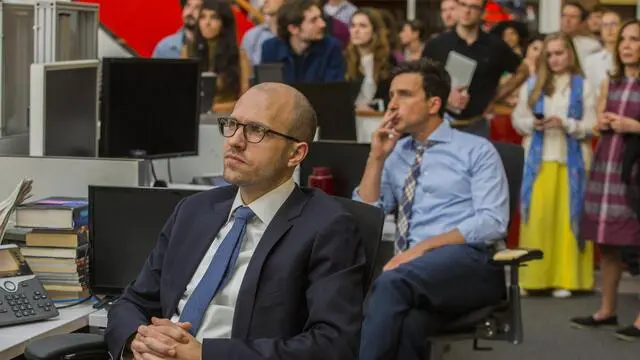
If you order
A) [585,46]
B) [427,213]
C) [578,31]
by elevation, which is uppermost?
[578,31]

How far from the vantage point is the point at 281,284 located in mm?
2555

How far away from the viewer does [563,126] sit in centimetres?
648

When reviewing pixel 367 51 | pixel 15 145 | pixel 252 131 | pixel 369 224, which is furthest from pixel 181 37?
pixel 252 131

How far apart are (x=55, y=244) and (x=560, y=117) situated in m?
3.88

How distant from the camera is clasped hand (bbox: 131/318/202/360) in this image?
249 cm

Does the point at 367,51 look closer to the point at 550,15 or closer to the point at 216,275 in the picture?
the point at 550,15

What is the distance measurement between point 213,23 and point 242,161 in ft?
12.6

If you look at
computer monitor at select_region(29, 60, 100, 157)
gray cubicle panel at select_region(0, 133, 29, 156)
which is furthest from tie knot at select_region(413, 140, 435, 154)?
gray cubicle panel at select_region(0, 133, 29, 156)

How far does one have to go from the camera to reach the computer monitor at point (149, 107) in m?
4.14

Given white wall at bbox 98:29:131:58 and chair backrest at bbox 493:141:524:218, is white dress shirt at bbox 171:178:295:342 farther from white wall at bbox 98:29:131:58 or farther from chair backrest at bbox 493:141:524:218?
white wall at bbox 98:29:131:58

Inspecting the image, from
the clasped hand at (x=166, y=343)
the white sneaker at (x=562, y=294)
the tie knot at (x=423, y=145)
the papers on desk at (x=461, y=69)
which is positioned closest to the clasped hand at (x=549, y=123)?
the papers on desk at (x=461, y=69)

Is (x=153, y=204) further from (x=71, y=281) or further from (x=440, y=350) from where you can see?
(x=440, y=350)

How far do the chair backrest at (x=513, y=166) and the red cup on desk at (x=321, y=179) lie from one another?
65cm

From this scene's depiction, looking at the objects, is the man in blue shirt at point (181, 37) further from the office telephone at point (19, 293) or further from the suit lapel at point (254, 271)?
the suit lapel at point (254, 271)
